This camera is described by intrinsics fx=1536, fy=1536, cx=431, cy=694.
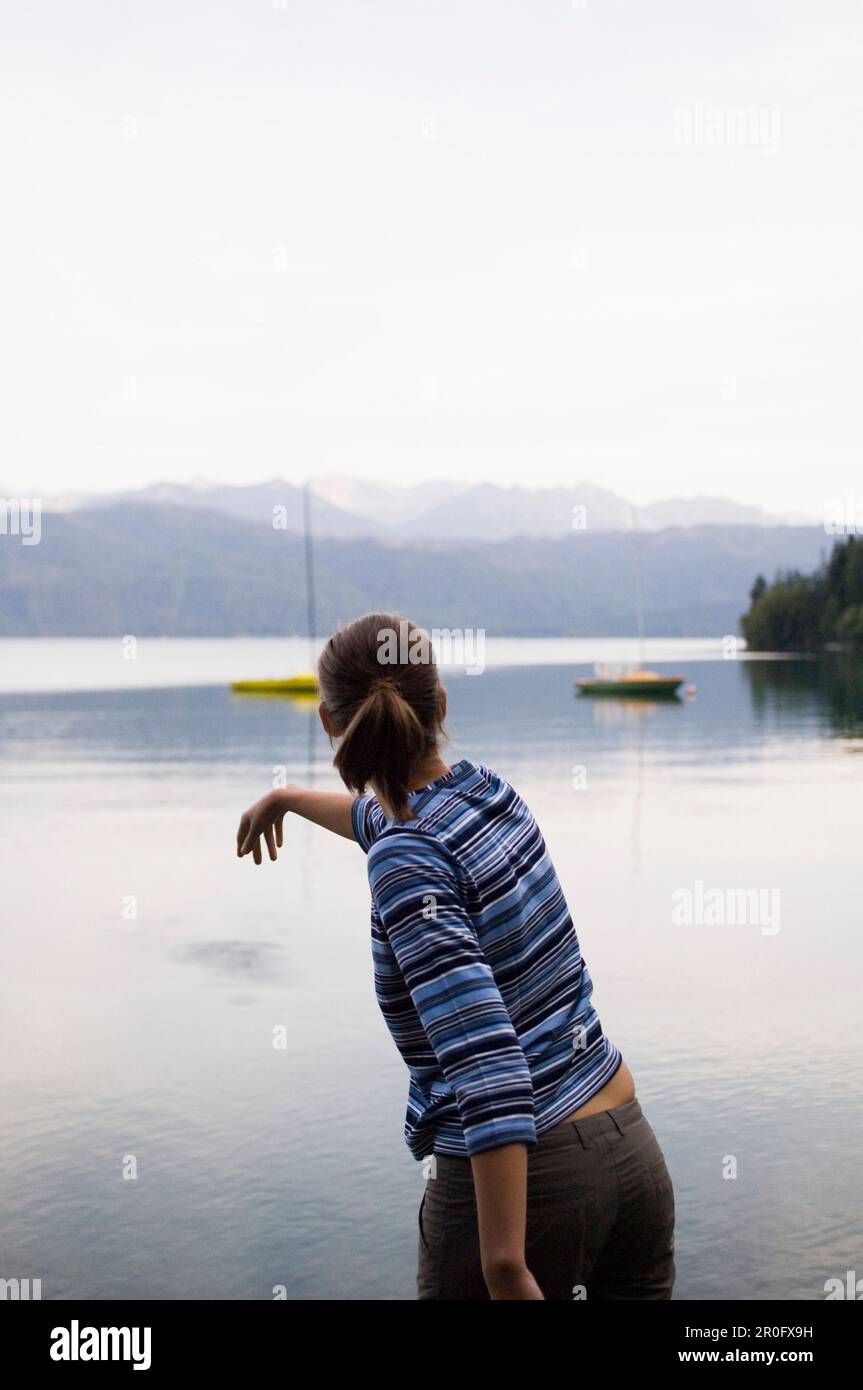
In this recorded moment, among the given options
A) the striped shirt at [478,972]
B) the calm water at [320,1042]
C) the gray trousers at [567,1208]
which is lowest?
the calm water at [320,1042]

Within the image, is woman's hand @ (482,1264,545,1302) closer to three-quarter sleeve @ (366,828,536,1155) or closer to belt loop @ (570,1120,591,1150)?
three-quarter sleeve @ (366,828,536,1155)

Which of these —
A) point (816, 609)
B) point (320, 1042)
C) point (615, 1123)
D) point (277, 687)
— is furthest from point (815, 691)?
point (816, 609)

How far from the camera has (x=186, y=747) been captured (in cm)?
3581

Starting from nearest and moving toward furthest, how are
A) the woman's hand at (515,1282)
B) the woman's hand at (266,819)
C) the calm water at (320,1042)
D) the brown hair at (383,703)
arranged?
the woman's hand at (515,1282) < the brown hair at (383,703) < the woman's hand at (266,819) < the calm water at (320,1042)

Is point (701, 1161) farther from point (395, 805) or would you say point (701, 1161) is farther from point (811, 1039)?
point (395, 805)

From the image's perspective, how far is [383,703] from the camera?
2357mm

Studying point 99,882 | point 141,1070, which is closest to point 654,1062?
point 141,1070

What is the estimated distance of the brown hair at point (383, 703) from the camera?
2359mm

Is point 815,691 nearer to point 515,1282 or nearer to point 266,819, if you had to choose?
point 266,819

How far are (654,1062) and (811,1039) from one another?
1.02 m

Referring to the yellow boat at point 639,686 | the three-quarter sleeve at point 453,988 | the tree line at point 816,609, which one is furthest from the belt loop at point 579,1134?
the tree line at point 816,609

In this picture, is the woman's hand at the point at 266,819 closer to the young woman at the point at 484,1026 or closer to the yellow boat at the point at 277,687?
the young woman at the point at 484,1026

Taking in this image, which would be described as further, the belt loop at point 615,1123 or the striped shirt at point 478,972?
the belt loop at point 615,1123

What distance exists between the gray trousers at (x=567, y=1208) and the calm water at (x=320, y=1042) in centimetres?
298
